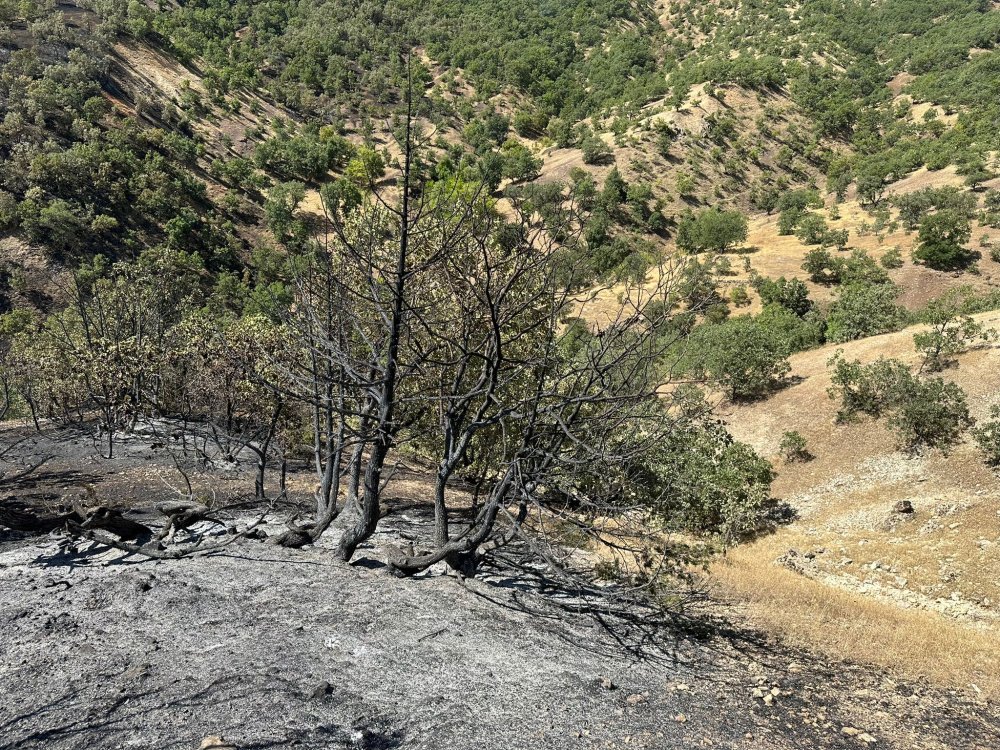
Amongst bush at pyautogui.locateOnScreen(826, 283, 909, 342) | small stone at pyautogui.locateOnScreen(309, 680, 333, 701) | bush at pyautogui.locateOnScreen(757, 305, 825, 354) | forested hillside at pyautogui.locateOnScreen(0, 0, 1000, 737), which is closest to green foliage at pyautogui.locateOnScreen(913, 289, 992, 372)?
forested hillside at pyautogui.locateOnScreen(0, 0, 1000, 737)

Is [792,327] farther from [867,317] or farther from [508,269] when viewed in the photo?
[508,269]

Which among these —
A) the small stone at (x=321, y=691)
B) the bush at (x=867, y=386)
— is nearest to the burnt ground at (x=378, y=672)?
the small stone at (x=321, y=691)

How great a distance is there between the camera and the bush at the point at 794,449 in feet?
70.5

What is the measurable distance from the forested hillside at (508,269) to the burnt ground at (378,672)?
0.81m

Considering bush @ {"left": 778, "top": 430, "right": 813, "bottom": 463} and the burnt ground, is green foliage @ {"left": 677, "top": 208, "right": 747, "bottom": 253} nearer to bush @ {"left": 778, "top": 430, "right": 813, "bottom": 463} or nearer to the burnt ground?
bush @ {"left": 778, "top": 430, "right": 813, "bottom": 463}

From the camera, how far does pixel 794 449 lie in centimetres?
2183

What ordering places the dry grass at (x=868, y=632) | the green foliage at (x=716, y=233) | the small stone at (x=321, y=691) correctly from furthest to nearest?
the green foliage at (x=716, y=233)
the dry grass at (x=868, y=632)
the small stone at (x=321, y=691)

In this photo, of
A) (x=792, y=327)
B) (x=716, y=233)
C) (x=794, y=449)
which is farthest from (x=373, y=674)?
(x=716, y=233)

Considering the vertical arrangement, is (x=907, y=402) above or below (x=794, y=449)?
above

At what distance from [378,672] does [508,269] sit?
520 cm

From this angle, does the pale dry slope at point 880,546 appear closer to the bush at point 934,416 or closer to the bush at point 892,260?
the bush at point 934,416

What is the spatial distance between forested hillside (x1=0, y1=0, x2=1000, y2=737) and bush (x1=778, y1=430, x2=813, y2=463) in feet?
0.33

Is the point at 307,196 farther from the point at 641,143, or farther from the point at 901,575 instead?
the point at 901,575

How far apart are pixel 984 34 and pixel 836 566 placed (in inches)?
4560
